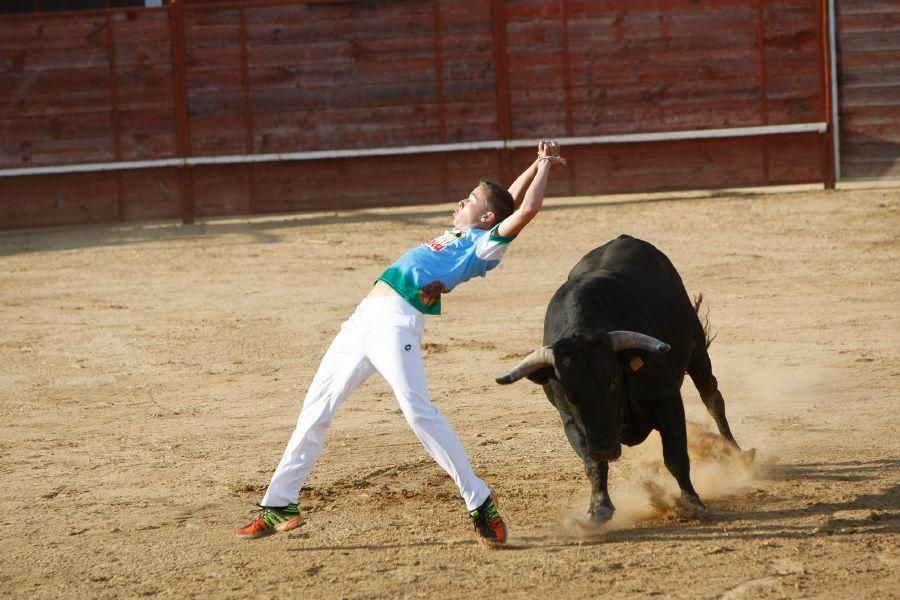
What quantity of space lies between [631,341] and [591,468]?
557 mm

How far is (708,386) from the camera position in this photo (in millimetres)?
6074

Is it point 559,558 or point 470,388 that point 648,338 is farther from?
point 470,388

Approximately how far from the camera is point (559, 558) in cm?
468

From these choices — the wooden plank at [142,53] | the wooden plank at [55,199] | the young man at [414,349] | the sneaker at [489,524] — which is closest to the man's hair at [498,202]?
the young man at [414,349]

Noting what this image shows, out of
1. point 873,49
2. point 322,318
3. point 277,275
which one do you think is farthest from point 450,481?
point 873,49

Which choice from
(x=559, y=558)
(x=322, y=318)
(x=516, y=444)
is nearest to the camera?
(x=559, y=558)

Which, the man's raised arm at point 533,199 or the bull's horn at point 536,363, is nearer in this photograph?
the man's raised arm at point 533,199

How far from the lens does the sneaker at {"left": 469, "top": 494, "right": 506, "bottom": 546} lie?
473 cm

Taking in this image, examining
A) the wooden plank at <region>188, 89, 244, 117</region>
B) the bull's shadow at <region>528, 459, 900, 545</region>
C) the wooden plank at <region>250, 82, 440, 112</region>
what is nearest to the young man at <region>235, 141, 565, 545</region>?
the bull's shadow at <region>528, 459, 900, 545</region>

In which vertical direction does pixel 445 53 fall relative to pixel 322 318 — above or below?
above

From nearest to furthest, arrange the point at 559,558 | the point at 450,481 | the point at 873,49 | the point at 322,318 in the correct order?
1. the point at 559,558
2. the point at 450,481
3. the point at 322,318
4. the point at 873,49

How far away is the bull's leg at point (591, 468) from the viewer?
4.98m

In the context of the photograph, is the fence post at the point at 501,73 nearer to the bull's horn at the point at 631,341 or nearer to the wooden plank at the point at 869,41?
the wooden plank at the point at 869,41

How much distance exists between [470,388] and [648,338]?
2848 mm
